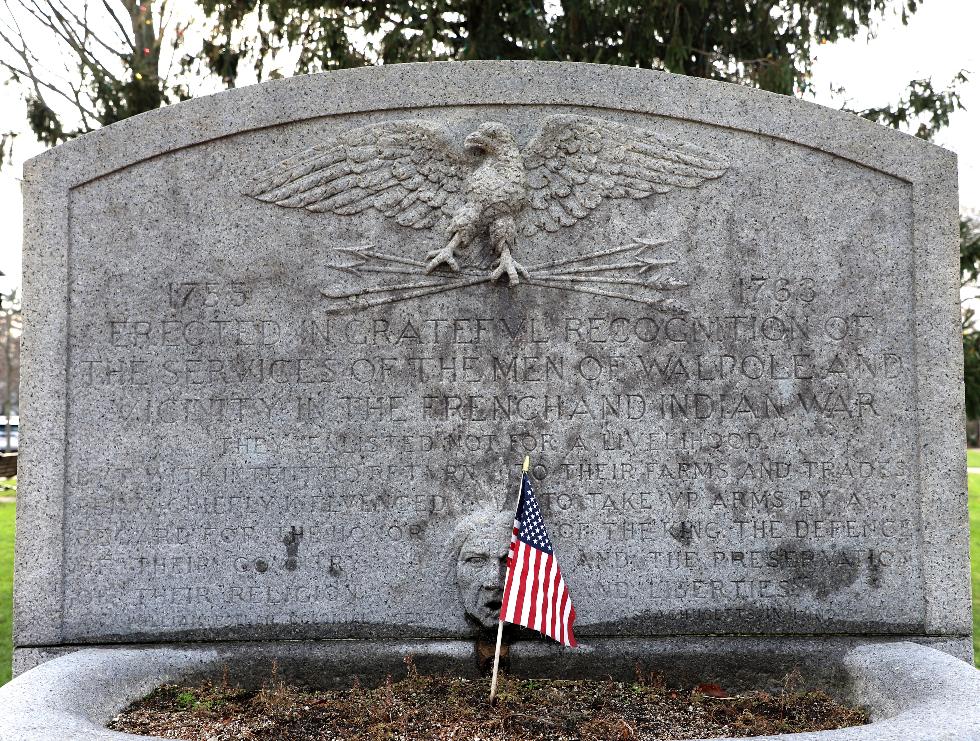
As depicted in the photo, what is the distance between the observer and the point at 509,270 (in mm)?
4203

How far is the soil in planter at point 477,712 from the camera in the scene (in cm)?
336

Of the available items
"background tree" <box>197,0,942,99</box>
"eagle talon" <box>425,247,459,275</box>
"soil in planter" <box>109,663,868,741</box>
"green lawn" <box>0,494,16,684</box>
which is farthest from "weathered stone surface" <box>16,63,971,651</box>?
"background tree" <box>197,0,942,99</box>

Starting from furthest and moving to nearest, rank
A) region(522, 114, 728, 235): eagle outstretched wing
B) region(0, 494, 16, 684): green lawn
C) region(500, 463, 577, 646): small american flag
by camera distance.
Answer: region(0, 494, 16, 684): green lawn, region(522, 114, 728, 235): eagle outstretched wing, region(500, 463, 577, 646): small american flag

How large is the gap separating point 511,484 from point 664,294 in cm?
114

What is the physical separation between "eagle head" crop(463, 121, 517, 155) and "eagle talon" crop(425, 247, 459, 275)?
0.50 m

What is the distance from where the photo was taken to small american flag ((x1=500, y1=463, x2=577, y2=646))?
3646 millimetres

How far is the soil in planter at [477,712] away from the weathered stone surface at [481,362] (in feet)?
0.99

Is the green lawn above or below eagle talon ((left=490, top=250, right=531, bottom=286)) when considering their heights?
below

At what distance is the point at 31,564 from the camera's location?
4.15 meters

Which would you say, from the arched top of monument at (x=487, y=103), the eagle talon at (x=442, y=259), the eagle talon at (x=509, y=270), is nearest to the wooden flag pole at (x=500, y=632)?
the eagle talon at (x=509, y=270)

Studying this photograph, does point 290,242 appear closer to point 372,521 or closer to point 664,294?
point 372,521

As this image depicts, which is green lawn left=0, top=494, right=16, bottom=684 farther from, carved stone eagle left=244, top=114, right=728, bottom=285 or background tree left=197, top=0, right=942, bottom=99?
background tree left=197, top=0, right=942, bottom=99

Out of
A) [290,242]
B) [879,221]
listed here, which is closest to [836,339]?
[879,221]

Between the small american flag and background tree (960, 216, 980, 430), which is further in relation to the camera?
background tree (960, 216, 980, 430)
